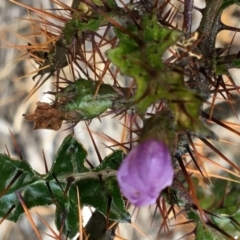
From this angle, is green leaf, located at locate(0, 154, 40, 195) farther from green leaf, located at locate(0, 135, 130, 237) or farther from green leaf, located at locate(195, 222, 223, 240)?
green leaf, located at locate(195, 222, 223, 240)

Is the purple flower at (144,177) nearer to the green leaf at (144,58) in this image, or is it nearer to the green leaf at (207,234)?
the green leaf at (144,58)

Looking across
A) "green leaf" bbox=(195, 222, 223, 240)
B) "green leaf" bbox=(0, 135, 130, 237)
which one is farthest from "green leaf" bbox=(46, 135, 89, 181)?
"green leaf" bbox=(195, 222, 223, 240)

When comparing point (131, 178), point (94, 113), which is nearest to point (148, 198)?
point (131, 178)

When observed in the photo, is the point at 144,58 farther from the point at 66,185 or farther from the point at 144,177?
the point at 66,185

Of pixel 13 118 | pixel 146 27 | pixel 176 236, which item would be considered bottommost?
pixel 176 236

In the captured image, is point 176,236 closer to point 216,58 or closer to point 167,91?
point 216,58

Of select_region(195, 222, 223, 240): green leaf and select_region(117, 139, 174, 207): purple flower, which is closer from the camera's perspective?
select_region(117, 139, 174, 207): purple flower

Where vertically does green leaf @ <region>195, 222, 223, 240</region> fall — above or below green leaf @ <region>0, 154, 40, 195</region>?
below

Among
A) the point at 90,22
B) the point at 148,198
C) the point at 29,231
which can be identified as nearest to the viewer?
the point at 148,198

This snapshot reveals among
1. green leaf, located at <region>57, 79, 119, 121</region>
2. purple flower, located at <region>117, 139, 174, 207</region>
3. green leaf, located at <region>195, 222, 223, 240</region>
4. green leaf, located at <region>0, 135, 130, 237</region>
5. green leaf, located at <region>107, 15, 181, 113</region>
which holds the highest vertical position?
green leaf, located at <region>107, 15, 181, 113</region>
